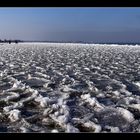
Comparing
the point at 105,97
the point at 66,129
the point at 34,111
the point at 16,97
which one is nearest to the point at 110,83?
the point at 105,97

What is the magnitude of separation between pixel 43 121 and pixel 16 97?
1283 millimetres

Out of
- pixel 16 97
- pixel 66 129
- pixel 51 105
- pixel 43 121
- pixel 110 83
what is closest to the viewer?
pixel 66 129

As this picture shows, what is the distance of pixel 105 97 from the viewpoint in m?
4.59

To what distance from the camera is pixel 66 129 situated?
2.86 metres

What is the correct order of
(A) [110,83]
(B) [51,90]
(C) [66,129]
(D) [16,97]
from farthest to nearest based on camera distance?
(A) [110,83] < (B) [51,90] < (D) [16,97] < (C) [66,129]

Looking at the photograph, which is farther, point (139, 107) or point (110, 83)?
point (110, 83)
